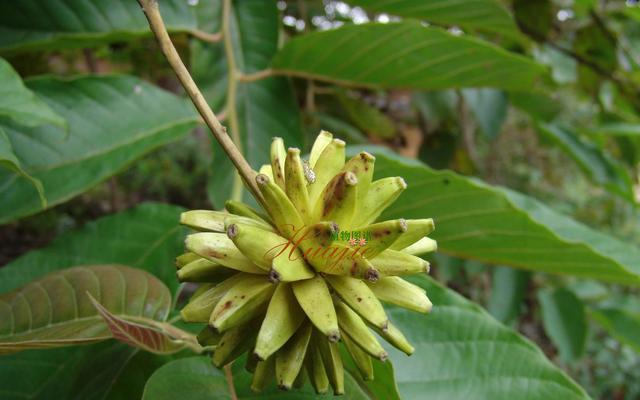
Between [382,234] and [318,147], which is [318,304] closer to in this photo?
[382,234]

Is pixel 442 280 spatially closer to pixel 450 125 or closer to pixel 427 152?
pixel 427 152

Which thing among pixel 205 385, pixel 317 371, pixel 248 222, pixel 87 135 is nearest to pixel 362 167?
pixel 248 222

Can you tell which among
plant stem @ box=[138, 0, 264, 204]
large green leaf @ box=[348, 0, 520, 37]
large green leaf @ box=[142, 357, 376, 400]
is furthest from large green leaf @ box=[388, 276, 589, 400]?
large green leaf @ box=[348, 0, 520, 37]

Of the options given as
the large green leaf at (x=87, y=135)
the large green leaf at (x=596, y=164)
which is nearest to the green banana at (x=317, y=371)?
the large green leaf at (x=87, y=135)

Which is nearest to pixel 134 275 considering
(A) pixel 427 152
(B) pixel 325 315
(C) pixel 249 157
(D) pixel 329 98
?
(B) pixel 325 315

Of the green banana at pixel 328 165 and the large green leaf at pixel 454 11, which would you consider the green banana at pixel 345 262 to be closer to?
the green banana at pixel 328 165

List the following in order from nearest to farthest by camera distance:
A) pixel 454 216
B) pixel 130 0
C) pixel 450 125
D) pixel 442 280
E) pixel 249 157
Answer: pixel 454 216, pixel 130 0, pixel 249 157, pixel 442 280, pixel 450 125
